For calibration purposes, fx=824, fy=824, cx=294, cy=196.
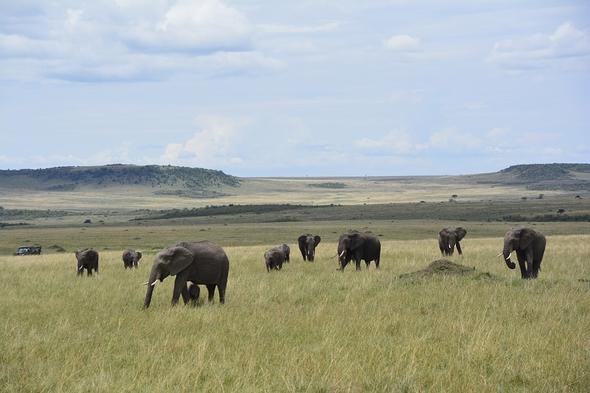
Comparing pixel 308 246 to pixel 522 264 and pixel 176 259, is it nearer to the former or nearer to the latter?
pixel 522 264

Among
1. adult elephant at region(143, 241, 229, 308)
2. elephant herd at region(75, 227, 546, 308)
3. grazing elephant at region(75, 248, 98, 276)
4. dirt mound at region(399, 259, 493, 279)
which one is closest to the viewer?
adult elephant at region(143, 241, 229, 308)

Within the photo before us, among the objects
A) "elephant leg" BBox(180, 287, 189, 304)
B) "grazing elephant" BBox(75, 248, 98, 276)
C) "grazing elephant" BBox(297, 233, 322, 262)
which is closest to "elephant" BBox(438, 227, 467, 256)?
"grazing elephant" BBox(297, 233, 322, 262)

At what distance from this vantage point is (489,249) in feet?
123

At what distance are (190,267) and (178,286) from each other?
0.78 m

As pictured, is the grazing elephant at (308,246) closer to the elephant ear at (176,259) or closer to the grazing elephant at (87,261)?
the grazing elephant at (87,261)

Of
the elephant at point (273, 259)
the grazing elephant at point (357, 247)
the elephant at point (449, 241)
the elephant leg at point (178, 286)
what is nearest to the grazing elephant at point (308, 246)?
the grazing elephant at point (357, 247)

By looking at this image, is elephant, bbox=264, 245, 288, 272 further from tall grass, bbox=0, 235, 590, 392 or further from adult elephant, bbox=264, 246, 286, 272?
tall grass, bbox=0, 235, 590, 392

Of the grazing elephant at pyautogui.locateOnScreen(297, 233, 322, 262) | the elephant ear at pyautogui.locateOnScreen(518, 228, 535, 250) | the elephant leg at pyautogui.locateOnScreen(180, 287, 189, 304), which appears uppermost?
the elephant ear at pyautogui.locateOnScreen(518, 228, 535, 250)

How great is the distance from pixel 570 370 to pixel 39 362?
6650mm

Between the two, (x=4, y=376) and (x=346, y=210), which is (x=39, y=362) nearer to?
(x=4, y=376)

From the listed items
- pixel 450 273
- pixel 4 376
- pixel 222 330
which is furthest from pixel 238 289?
pixel 4 376

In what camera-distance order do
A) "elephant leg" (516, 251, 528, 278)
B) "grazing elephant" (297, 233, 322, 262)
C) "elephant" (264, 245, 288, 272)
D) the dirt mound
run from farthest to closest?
"grazing elephant" (297, 233, 322, 262), "elephant" (264, 245, 288, 272), "elephant leg" (516, 251, 528, 278), the dirt mound

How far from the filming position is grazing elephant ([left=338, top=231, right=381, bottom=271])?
1115 inches

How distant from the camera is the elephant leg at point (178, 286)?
16.8 meters
